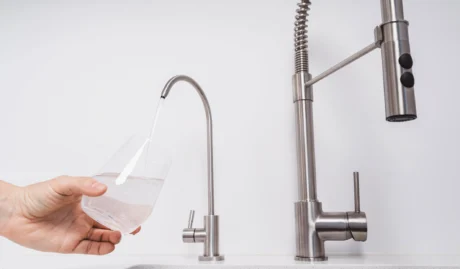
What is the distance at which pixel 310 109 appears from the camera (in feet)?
3.13

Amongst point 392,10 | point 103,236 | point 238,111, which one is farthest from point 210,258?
point 392,10

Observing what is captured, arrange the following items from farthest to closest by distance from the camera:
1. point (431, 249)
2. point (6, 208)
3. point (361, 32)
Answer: point (361, 32), point (431, 249), point (6, 208)

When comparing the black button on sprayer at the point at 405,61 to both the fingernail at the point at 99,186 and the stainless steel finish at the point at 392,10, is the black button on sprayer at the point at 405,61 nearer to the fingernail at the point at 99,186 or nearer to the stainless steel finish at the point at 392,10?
the stainless steel finish at the point at 392,10

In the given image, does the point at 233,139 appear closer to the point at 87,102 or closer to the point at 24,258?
the point at 87,102

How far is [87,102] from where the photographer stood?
1134mm

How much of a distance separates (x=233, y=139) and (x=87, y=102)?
43 cm

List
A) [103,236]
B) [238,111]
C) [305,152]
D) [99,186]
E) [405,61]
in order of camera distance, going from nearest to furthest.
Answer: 1. [99,186]
2. [405,61]
3. [103,236]
4. [305,152]
5. [238,111]

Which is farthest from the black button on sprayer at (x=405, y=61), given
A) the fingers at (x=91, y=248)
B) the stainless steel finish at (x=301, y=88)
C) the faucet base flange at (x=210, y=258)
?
the fingers at (x=91, y=248)

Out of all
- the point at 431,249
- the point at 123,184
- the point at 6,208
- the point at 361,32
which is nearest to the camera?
the point at 123,184

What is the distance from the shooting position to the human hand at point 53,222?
2.32ft

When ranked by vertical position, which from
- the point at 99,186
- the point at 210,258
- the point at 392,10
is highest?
the point at 392,10

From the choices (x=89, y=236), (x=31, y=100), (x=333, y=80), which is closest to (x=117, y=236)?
(x=89, y=236)

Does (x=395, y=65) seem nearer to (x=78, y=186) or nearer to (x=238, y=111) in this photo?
(x=238, y=111)

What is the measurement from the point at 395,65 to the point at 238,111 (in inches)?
18.2
